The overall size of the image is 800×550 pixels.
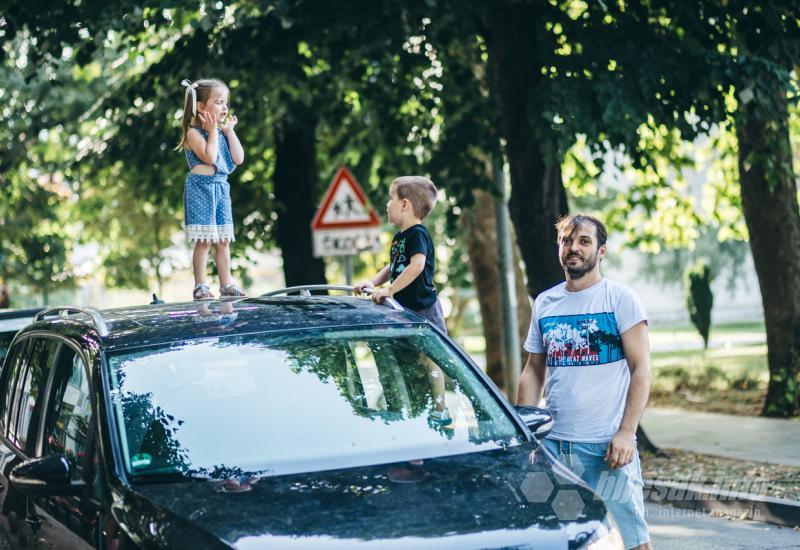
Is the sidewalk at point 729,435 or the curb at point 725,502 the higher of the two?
the curb at point 725,502

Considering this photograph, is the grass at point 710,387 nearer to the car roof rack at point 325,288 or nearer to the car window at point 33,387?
the car roof rack at point 325,288

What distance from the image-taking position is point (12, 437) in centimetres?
561

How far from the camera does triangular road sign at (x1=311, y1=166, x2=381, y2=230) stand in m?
13.4

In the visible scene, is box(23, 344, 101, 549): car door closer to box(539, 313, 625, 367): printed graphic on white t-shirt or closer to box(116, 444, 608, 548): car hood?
box(116, 444, 608, 548): car hood

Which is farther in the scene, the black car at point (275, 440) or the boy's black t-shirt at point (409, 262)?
the boy's black t-shirt at point (409, 262)

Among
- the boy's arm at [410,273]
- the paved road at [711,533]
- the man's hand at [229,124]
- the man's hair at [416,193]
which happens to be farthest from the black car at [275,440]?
the paved road at [711,533]

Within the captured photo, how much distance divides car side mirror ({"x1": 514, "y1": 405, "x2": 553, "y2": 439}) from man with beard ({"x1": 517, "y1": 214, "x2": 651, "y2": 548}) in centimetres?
35

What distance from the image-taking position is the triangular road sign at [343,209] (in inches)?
529

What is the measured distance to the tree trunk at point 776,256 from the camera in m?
14.3

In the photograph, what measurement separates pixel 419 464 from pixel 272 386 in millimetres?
689

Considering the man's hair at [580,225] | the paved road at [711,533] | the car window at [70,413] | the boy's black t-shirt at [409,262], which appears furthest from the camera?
the paved road at [711,533]

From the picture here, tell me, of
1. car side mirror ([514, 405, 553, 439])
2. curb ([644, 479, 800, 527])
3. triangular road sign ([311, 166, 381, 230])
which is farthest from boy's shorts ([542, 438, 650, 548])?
triangular road sign ([311, 166, 381, 230])

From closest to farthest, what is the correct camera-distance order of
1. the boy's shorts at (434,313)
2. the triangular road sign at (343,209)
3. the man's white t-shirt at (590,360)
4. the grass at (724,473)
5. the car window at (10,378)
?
the man's white t-shirt at (590,360) → the car window at (10,378) → the boy's shorts at (434,313) → the grass at (724,473) → the triangular road sign at (343,209)

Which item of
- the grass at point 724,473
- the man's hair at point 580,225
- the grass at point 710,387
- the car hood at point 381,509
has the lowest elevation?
the grass at point 710,387
